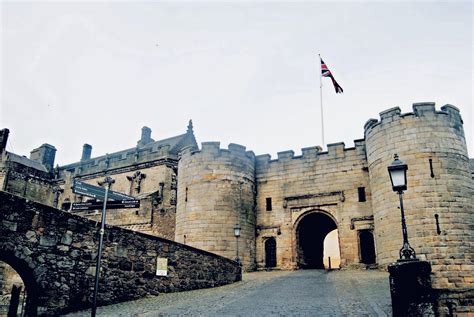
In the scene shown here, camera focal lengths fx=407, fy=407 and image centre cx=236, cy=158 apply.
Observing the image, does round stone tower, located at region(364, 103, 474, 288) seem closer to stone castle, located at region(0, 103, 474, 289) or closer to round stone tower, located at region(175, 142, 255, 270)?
stone castle, located at region(0, 103, 474, 289)

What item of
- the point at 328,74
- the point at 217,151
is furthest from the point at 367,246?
the point at 328,74

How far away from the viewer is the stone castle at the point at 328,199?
17.0 meters

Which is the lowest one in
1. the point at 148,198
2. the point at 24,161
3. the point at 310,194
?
the point at 310,194

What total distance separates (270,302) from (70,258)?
482cm

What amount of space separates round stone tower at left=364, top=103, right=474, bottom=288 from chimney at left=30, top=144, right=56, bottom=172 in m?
31.7

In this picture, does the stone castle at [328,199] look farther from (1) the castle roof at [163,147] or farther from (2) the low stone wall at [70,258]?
(2) the low stone wall at [70,258]

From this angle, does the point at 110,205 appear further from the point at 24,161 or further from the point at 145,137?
the point at 24,161

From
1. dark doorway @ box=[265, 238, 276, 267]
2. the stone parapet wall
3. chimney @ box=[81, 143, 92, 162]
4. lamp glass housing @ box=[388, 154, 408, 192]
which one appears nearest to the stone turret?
the stone parapet wall

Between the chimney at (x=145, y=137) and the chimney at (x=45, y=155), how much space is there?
9.01 meters

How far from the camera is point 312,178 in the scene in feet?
76.8

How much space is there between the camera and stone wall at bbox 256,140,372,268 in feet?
70.9

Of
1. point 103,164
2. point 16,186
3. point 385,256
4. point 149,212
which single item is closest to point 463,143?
point 385,256

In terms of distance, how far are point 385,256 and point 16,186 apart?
87.2 feet

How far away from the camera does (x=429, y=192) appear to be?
56.7 feet
